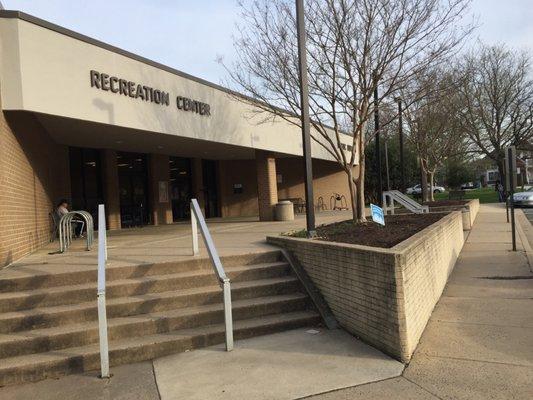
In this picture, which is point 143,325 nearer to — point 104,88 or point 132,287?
point 132,287

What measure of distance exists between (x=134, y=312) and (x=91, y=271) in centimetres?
102

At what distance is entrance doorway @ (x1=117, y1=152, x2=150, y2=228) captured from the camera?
19219 millimetres

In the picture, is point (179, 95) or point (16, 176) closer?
point (16, 176)

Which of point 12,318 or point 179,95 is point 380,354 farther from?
point 179,95

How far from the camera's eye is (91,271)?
22.1ft

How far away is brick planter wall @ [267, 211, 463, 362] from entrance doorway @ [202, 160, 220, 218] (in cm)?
1703

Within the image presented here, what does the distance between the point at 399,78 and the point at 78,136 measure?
8.48 meters

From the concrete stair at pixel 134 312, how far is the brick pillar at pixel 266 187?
11.9m

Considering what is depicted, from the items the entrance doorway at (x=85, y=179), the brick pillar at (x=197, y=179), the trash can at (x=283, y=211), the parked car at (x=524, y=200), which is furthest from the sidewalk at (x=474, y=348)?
the parked car at (x=524, y=200)

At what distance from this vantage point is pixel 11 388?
4836mm

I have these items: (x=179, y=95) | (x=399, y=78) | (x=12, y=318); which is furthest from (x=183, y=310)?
(x=179, y=95)

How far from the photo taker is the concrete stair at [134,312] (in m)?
5.27

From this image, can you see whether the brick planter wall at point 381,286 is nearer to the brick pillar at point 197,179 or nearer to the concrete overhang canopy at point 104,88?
the concrete overhang canopy at point 104,88

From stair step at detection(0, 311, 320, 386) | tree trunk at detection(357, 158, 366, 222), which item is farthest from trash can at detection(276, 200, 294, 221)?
stair step at detection(0, 311, 320, 386)
